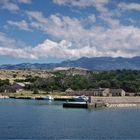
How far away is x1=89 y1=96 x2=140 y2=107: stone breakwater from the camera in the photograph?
109 meters

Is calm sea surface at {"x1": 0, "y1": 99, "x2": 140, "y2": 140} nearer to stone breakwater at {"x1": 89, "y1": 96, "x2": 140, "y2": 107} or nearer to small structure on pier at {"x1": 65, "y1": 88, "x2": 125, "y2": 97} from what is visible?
stone breakwater at {"x1": 89, "y1": 96, "x2": 140, "y2": 107}

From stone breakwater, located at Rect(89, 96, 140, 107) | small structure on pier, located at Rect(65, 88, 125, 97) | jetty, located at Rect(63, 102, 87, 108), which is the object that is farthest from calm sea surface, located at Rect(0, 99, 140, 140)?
small structure on pier, located at Rect(65, 88, 125, 97)

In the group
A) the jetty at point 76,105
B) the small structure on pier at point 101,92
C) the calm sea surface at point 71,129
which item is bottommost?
the calm sea surface at point 71,129

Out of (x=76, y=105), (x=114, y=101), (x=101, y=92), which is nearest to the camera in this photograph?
(x=76, y=105)

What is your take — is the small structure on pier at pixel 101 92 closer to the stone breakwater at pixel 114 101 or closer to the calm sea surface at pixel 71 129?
the stone breakwater at pixel 114 101

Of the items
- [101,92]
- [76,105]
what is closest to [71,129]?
[76,105]

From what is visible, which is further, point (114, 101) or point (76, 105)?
point (114, 101)

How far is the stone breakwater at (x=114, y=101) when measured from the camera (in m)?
109

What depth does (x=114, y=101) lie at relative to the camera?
11469cm

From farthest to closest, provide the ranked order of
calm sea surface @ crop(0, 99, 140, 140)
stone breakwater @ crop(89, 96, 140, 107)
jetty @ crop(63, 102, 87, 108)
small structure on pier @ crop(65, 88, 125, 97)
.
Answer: small structure on pier @ crop(65, 88, 125, 97)
stone breakwater @ crop(89, 96, 140, 107)
jetty @ crop(63, 102, 87, 108)
calm sea surface @ crop(0, 99, 140, 140)

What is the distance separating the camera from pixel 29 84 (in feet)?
561

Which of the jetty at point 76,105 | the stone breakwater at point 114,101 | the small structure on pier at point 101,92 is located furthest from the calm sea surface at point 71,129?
the small structure on pier at point 101,92

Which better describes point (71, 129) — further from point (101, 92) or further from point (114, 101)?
point (101, 92)

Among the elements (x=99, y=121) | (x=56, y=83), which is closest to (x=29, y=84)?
(x=56, y=83)
